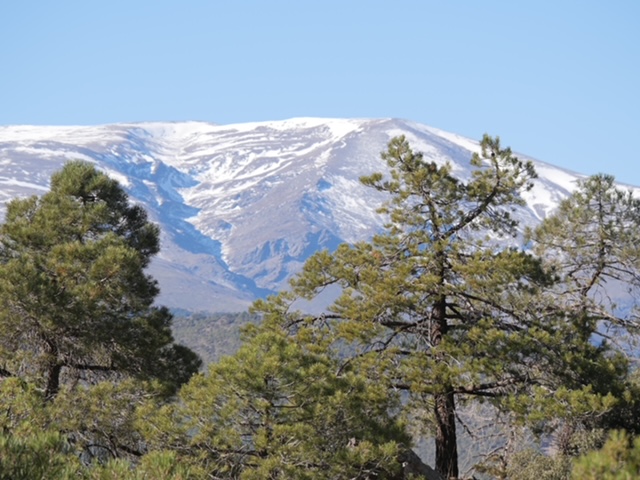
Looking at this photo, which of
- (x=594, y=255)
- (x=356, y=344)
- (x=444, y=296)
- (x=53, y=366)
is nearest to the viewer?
(x=444, y=296)

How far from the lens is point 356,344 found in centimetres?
1988

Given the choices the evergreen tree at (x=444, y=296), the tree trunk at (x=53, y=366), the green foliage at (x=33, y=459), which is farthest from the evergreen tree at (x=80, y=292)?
the green foliage at (x=33, y=459)

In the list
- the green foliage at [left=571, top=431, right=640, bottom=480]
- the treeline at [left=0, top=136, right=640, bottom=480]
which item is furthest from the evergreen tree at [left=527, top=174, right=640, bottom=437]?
the green foliage at [left=571, top=431, right=640, bottom=480]

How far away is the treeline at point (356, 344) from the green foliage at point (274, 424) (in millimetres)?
41

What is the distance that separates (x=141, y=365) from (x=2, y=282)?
4050mm

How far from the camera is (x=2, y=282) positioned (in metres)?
Result: 18.0

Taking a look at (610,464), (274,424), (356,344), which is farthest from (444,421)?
(610,464)

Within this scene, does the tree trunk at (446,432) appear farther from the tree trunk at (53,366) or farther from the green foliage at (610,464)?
the green foliage at (610,464)

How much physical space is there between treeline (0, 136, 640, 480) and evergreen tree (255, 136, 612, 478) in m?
0.05

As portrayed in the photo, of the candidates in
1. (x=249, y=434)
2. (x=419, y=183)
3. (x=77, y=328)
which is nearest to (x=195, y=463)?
(x=249, y=434)

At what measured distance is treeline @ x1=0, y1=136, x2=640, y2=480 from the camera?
15.2 meters

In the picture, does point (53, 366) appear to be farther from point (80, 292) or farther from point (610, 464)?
point (610, 464)

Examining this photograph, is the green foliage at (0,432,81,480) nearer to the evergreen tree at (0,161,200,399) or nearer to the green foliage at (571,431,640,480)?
the green foliage at (571,431,640,480)

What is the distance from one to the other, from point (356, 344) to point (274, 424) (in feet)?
17.7
